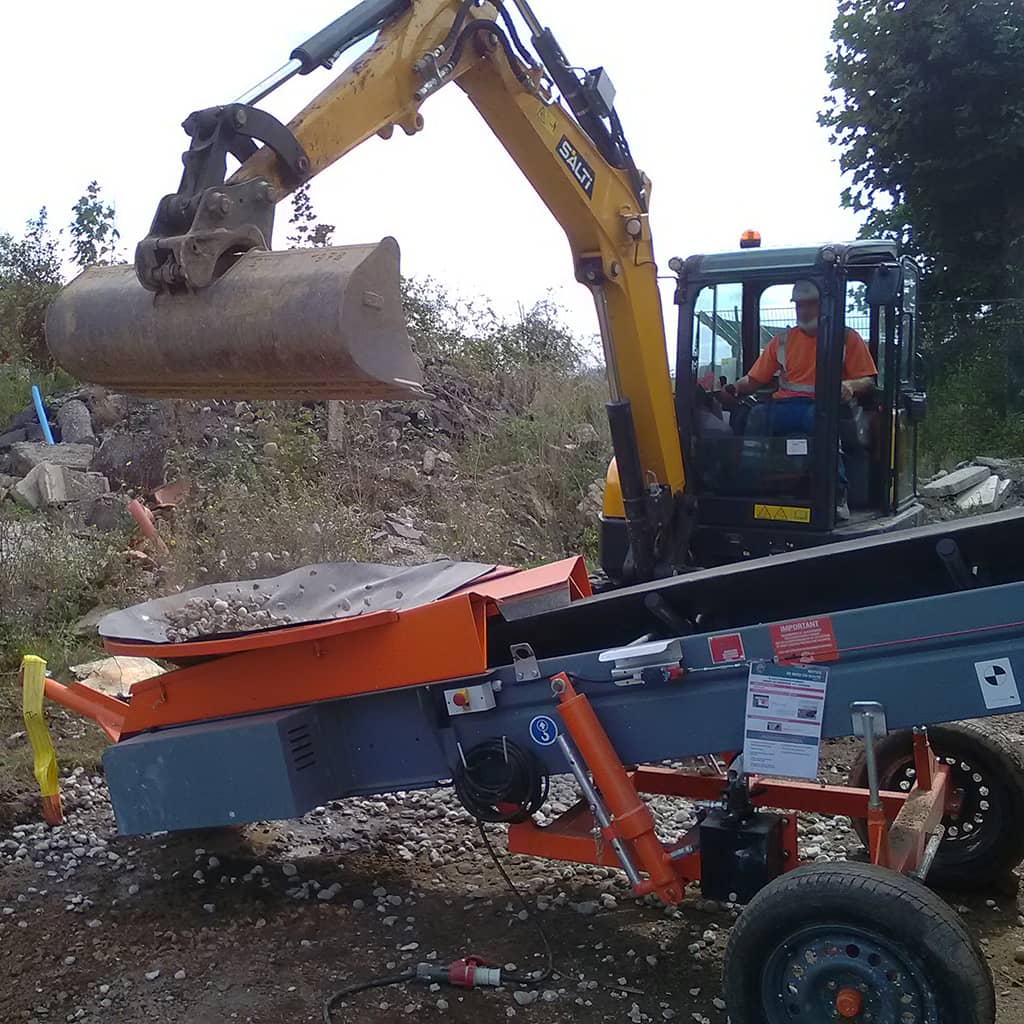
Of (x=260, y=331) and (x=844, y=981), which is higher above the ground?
(x=260, y=331)

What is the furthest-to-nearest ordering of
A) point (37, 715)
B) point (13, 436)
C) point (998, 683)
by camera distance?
point (13, 436) → point (37, 715) → point (998, 683)

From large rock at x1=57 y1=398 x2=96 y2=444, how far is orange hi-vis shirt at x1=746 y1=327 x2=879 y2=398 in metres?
7.49

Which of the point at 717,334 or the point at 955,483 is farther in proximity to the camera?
the point at 955,483

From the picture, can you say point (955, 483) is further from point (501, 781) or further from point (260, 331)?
point (260, 331)

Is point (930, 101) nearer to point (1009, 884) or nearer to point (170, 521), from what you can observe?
point (170, 521)

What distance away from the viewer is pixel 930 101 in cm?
1355

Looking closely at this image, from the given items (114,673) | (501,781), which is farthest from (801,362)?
(114,673)

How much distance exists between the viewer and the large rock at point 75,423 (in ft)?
37.3

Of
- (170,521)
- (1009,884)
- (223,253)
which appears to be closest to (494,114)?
(223,253)

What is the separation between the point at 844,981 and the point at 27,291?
46.6 ft

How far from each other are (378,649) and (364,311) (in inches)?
41.3

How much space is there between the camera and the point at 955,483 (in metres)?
11.1

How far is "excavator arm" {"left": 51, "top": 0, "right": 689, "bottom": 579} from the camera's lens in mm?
3506

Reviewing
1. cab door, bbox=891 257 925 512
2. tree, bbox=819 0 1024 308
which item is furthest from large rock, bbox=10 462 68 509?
tree, bbox=819 0 1024 308
